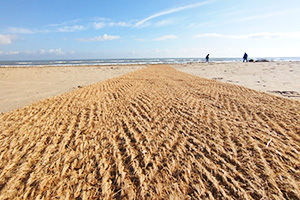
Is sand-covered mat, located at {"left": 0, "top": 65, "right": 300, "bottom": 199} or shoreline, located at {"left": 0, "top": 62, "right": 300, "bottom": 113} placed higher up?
sand-covered mat, located at {"left": 0, "top": 65, "right": 300, "bottom": 199}

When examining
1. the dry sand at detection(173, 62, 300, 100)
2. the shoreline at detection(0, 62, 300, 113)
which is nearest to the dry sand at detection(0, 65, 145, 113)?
the shoreline at detection(0, 62, 300, 113)

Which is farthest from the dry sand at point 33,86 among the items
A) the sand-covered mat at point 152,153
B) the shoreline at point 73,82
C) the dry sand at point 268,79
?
the dry sand at point 268,79

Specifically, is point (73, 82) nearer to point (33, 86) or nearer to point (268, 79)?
point (33, 86)

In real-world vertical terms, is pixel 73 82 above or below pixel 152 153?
below

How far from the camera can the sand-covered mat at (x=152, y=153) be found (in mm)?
1481

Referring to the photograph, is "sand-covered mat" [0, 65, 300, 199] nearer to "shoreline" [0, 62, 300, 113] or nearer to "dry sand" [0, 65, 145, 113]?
"dry sand" [0, 65, 145, 113]

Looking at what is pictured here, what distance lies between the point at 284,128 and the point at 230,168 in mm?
1486

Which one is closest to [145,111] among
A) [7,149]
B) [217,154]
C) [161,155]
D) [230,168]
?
[161,155]

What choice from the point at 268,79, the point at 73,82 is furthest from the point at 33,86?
the point at 268,79

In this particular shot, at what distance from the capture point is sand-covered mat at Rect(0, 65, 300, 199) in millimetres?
1481

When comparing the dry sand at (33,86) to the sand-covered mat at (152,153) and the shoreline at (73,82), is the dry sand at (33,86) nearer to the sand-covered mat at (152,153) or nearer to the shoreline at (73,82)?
the shoreline at (73,82)

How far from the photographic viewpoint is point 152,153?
1962 millimetres

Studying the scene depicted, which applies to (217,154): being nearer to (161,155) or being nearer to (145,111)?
(161,155)

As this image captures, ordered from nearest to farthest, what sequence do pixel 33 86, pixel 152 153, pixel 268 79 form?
pixel 152 153 → pixel 33 86 → pixel 268 79
